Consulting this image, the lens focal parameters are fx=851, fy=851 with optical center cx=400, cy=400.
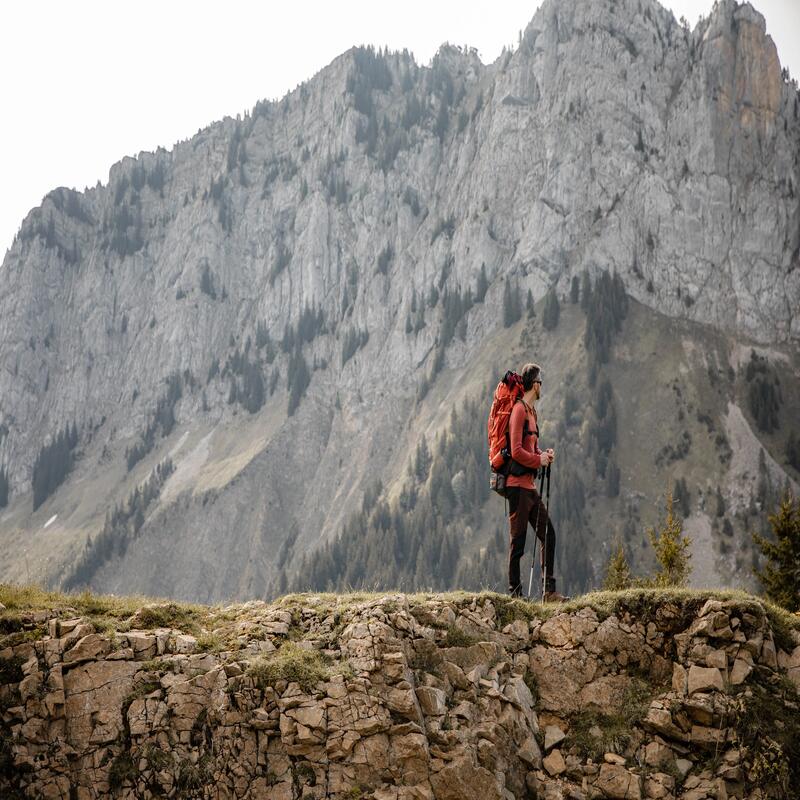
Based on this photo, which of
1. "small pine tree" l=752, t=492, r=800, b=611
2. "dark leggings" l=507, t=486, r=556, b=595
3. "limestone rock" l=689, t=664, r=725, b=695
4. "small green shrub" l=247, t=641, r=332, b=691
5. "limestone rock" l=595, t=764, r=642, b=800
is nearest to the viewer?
"limestone rock" l=595, t=764, r=642, b=800

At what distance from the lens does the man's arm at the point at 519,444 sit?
51.3 feet

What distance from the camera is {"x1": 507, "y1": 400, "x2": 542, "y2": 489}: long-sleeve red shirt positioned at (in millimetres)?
15641

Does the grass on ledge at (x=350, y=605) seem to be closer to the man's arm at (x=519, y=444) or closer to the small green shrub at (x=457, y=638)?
the small green shrub at (x=457, y=638)

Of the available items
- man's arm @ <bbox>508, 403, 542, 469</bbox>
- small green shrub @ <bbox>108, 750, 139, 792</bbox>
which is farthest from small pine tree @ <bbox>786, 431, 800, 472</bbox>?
small green shrub @ <bbox>108, 750, 139, 792</bbox>

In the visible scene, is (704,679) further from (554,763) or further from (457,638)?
(457,638)

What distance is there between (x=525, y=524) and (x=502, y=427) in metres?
1.87

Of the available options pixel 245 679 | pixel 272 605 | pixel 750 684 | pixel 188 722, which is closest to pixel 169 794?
pixel 188 722

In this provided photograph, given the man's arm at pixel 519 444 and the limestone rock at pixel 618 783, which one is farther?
the man's arm at pixel 519 444

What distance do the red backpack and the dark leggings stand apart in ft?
1.13

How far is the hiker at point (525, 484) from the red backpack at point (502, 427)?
0.14 meters

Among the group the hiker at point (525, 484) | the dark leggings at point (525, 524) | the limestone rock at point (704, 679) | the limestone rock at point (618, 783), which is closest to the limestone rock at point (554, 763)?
the limestone rock at point (618, 783)

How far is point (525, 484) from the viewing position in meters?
15.9

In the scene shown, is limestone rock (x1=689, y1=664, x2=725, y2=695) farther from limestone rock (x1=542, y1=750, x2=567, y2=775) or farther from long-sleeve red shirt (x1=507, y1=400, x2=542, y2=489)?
long-sleeve red shirt (x1=507, y1=400, x2=542, y2=489)

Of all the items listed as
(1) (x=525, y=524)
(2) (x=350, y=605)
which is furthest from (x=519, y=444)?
(2) (x=350, y=605)
